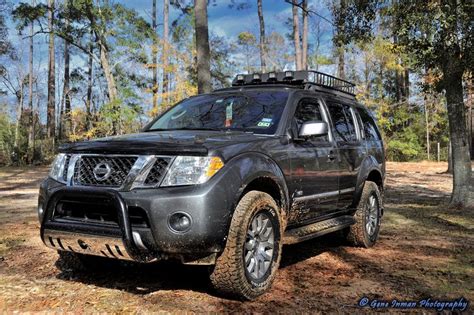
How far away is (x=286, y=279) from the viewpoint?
467cm

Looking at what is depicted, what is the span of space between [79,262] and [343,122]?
3.65 m

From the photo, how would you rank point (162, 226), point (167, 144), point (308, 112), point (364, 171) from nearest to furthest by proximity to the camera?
1. point (162, 226)
2. point (167, 144)
3. point (308, 112)
4. point (364, 171)

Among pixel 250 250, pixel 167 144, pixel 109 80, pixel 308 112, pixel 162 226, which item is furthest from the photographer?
pixel 109 80

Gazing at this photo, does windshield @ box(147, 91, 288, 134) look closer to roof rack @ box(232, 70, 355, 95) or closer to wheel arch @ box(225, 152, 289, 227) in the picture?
wheel arch @ box(225, 152, 289, 227)

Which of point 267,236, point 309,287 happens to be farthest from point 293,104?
point 309,287

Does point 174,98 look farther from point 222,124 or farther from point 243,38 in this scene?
point 222,124

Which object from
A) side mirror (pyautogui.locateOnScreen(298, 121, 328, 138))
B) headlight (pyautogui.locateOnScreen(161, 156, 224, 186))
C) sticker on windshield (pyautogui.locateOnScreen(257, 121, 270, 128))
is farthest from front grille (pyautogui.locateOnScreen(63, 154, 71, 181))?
side mirror (pyautogui.locateOnScreen(298, 121, 328, 138))

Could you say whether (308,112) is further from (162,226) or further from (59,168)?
(59,168)

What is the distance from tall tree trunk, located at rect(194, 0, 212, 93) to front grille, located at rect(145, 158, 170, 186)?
7605 millimetres

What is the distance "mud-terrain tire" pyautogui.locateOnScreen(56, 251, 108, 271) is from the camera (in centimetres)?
465

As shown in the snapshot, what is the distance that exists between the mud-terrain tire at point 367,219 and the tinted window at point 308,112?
4.26 feet

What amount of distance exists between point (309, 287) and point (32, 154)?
2931cm

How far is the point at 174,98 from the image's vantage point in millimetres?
29453

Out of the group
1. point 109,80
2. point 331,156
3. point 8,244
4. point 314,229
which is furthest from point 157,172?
point 109,80
